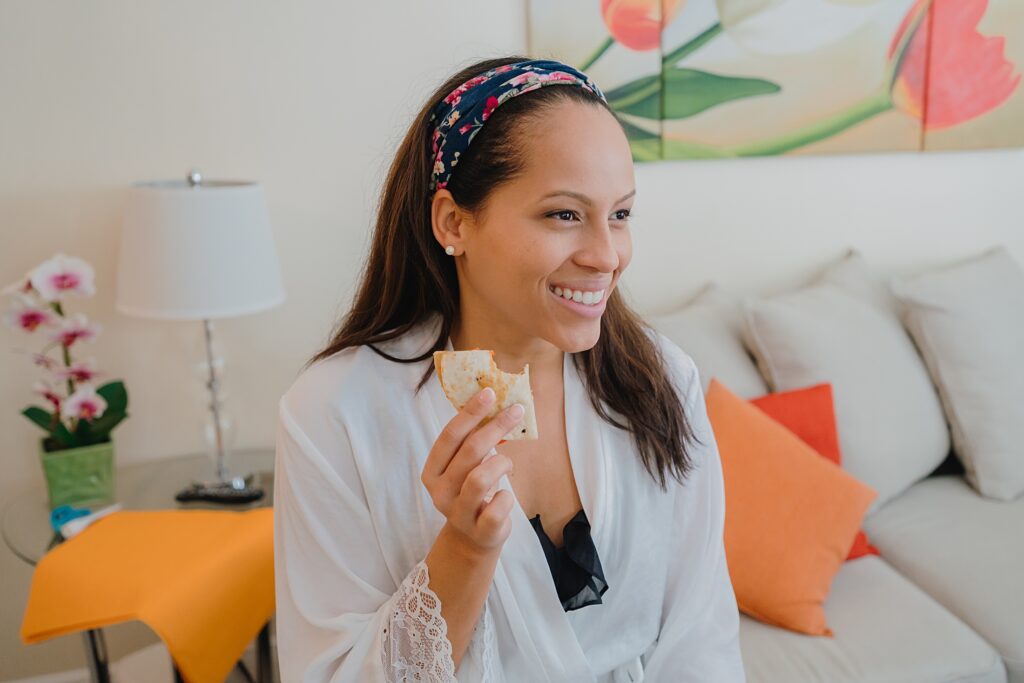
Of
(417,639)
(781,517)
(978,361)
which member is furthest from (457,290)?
(978,361)

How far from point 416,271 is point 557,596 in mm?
486

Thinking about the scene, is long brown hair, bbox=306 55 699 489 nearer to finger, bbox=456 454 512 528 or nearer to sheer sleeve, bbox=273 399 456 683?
sheer sleeve, bbox=273 399 456 683

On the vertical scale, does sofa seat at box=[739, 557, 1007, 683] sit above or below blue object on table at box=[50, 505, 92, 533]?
below

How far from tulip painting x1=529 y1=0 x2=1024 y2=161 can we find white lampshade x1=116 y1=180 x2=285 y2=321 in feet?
3.08

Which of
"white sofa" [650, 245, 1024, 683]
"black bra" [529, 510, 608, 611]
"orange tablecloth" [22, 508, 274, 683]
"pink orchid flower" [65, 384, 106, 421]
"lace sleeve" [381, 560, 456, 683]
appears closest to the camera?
"lace sleeve" [381, 560, 456, 683]

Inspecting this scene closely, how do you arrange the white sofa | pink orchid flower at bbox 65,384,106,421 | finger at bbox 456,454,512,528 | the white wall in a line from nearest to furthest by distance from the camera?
finger at bbox 456,454,512,528 → the white sofa → pink orchid flower at bbox 65,384,106,421 → the white wall

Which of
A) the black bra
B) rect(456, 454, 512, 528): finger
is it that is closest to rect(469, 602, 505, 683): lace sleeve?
the black bra

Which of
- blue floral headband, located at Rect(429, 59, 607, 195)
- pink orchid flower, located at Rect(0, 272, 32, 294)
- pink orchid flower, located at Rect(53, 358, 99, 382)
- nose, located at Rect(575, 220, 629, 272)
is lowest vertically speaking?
pink orchid flower, located at Rect(53, 358, 99, 382)

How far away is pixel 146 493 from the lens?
2.09 m

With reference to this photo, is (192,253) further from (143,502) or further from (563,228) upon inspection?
(563,228)

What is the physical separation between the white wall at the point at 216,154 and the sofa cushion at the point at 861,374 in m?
0.42

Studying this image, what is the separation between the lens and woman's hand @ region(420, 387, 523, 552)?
38.9 inches

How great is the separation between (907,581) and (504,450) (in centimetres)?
121

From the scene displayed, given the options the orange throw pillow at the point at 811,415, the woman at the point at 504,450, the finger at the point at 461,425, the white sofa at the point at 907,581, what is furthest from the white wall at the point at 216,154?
the finger at the point at 461,425
